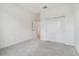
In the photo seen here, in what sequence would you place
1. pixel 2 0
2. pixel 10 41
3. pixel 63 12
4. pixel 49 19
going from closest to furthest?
pixel 2 0 < pixel 10 41 < pixel 63 12 < pixel 49 19

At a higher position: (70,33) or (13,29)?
(13,29)

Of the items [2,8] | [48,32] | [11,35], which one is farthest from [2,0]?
[48,32]

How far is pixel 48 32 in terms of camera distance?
505cm

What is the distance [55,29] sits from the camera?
4.73 metres

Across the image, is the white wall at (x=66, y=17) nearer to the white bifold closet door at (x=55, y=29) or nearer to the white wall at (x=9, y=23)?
the white bifold closet door at (x=55, y=29)

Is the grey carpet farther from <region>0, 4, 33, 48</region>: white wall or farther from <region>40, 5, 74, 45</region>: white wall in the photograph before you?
<region>40, 5, 74, 45</region>: white wall

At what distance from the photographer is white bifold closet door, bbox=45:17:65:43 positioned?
440 centimetres

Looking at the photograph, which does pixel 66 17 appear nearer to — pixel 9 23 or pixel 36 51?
pixel 36 51

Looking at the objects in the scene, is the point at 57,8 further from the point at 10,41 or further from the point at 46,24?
the point at 10,41

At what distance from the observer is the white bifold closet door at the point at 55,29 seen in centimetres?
440

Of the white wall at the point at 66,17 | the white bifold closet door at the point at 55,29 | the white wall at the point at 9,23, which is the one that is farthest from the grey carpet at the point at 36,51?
the white bifold closet door at the point at 55,29

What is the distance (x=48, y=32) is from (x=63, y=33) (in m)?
1.09

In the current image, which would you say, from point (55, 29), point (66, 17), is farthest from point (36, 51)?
point (66, 17)

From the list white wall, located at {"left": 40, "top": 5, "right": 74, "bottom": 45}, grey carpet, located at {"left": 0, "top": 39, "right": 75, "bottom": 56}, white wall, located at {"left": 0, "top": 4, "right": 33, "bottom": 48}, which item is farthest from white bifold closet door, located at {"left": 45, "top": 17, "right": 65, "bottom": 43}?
white wall, located at {"left": 0, "top": 4, "right": 33, "bottom": 48}
